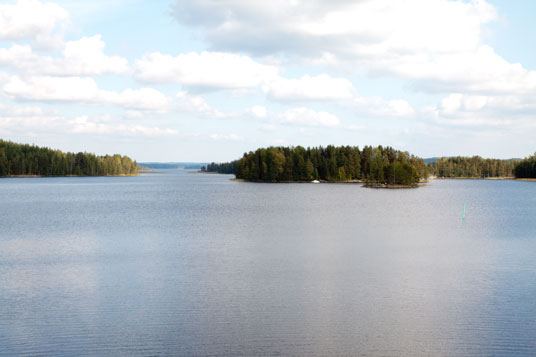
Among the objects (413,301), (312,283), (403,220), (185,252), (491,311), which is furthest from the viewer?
(403,220)

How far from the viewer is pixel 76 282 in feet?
83.9

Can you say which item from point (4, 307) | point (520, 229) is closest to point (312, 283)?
point (4, 307)

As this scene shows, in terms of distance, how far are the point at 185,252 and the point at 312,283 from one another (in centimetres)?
1365

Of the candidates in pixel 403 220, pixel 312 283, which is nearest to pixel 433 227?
pixel 403 220

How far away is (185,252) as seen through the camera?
35.8m

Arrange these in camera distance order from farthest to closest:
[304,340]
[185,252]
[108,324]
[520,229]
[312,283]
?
[520,229], [185,252], [312,283], [108,324], [304,340]

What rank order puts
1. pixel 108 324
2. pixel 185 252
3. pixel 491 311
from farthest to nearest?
pixel 185 252
pixel 491 311
pixel 108 324

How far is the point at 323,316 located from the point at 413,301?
Result: 5.09 meters

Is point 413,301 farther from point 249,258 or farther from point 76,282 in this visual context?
point 76,282

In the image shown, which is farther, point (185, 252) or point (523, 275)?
point (185, 252)

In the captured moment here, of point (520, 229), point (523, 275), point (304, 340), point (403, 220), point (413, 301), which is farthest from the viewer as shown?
point (403, 220)

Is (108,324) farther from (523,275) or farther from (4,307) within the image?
(523,275)

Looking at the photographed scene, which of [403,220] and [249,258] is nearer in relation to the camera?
[249,258]

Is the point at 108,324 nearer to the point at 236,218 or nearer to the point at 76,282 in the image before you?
the point at 76,282
